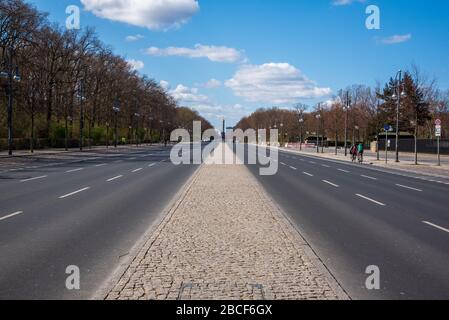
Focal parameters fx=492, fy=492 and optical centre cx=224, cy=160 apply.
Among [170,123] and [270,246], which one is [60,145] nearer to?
[270,246]

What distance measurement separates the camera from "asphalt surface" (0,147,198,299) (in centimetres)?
611

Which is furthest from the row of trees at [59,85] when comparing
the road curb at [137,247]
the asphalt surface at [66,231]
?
the road curb at [137,247]

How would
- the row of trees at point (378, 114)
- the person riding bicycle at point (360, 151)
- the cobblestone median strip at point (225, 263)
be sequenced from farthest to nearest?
the row of trees at point (378, 114)
the person riding bicycle at point (360, 151)
the cobblestone median strip at point (225, 263)

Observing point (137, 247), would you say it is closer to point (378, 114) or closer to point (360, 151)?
point (360, 151)

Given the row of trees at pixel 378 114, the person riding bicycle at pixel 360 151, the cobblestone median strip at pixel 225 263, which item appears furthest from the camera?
the row of trees at pixel 378 114

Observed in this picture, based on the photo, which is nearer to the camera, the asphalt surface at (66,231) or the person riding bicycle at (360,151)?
the asphalt surface at (66,231)

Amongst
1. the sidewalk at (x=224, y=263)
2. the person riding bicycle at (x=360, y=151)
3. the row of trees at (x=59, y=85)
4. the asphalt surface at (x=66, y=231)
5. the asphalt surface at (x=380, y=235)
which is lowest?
the asphalt surface at (x=380, y=235)

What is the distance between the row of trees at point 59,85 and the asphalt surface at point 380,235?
2948cm

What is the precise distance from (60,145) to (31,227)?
54729mm

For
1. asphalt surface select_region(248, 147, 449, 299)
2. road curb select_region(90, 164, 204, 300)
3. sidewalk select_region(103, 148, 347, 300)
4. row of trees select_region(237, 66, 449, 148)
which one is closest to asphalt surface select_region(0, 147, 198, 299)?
road curb select_region(90, 164, 204, 300)

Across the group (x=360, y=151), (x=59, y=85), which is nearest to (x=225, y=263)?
(x=360, y=151)

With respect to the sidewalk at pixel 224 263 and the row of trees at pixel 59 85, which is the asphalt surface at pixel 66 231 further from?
the row of trees at pixel 59 85

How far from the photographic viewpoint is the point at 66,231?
30.8 feet

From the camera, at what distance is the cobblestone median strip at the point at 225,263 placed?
219 inches
